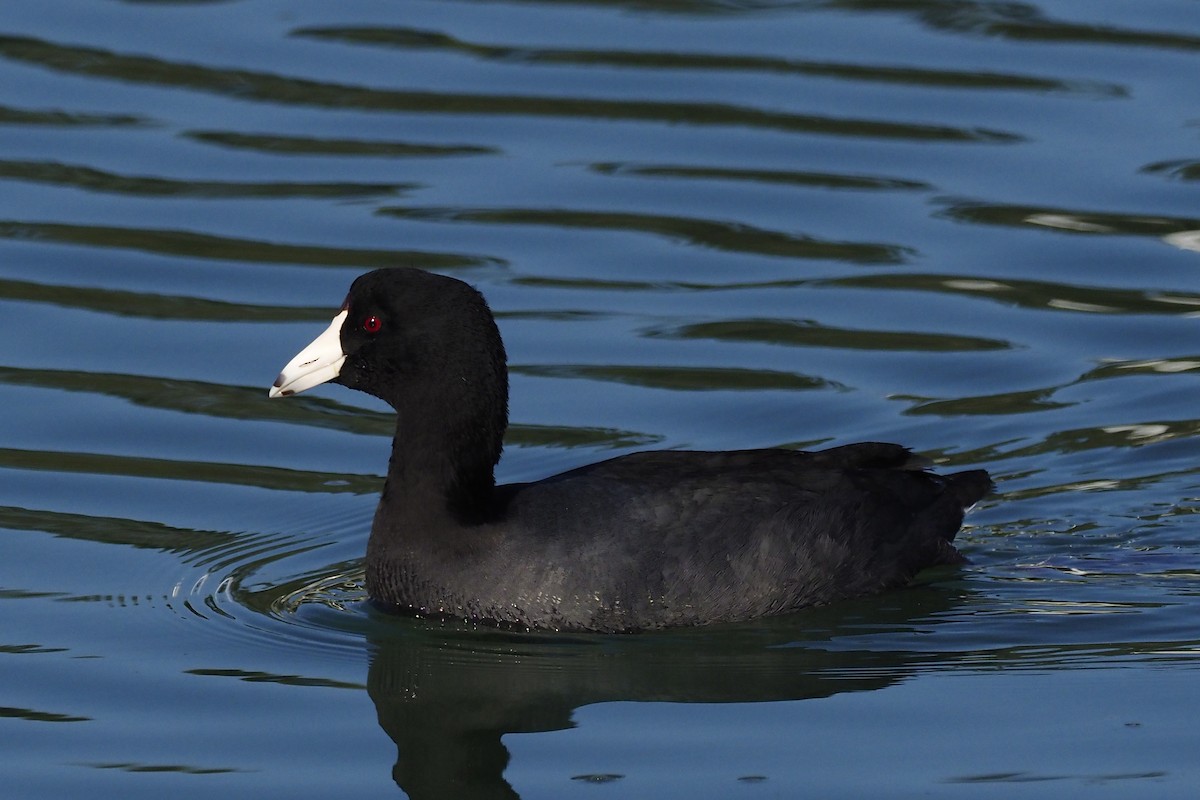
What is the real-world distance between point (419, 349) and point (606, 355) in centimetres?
268

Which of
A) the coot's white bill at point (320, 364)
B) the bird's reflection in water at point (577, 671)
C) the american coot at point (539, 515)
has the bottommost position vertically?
the bird's reflection in water at point (577, 671)

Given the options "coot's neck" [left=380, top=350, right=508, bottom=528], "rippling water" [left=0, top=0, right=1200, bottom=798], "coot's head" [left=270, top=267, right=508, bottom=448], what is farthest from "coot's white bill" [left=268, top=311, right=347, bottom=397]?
"rippling water" [left=0, top=0, right=1200, bottom=798]

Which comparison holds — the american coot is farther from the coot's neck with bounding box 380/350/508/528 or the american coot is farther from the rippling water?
the rippling water

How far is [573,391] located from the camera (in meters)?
10.1

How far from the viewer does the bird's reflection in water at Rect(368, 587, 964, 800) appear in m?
6.97

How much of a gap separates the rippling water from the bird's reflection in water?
0.06 feet

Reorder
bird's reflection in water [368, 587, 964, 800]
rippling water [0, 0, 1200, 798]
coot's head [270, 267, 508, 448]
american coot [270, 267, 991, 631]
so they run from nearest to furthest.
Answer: rippling water [0, 0, 1200, 798] → bird's reflection in water [368, 587, 964, 800] → american coot [270, 267, 991, 631] → coot's head [270, 267, 508, 448]

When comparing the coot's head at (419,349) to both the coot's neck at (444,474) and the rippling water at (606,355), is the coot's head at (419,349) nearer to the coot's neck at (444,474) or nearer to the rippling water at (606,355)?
the coot's neck at (444,474)

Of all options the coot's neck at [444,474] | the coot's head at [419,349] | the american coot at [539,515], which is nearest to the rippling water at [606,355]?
the american coot at [539,515]

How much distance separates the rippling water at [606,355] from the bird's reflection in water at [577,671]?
2cm

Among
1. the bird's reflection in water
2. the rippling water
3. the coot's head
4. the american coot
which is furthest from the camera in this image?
the coot's head

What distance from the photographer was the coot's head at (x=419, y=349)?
7902mm

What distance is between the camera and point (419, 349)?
793 centimetres

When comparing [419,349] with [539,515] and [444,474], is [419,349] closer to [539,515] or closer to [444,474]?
[444,474]
